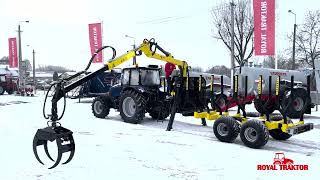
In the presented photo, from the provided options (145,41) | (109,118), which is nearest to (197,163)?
(145,41)

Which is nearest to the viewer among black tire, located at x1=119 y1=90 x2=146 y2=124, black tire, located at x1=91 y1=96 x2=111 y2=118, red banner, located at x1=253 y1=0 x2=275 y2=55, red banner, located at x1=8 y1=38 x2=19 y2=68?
black tire, located at x1=119 y1=90 x2=146 y2=124

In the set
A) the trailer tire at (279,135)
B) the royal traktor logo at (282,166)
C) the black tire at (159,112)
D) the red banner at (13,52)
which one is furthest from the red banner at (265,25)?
the red banner at (13,52)

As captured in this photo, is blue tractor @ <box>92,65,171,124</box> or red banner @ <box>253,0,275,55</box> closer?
blue tractor @ <box>92,65,171,124</box>

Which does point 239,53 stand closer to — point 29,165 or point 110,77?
point 110,77

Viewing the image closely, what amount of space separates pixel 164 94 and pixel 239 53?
20282 millimetres

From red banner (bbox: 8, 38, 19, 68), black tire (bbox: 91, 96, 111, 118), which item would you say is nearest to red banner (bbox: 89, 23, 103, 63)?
red banner (bbox: 8, 38, 19, 68)

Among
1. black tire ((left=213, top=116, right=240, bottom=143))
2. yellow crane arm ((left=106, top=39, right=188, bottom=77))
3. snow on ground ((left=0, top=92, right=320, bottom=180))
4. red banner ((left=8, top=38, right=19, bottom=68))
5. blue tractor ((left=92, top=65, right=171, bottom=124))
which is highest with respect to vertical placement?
red banner ((left=8, top=38, right=19, bottom=68))

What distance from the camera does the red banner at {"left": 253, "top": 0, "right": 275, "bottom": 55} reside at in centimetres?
1935

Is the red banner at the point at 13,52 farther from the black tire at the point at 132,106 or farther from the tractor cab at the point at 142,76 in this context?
the black tire at the point at 132,106

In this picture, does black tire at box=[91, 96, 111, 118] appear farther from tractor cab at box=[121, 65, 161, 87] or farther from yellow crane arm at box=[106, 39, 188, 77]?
yellow crane arm at box=[106, 39, 188, 77]

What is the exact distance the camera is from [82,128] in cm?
1201

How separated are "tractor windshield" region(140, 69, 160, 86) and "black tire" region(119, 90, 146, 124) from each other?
781 millimetres

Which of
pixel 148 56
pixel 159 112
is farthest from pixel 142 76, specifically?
pixel 148 56

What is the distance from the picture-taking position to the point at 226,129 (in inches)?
390
